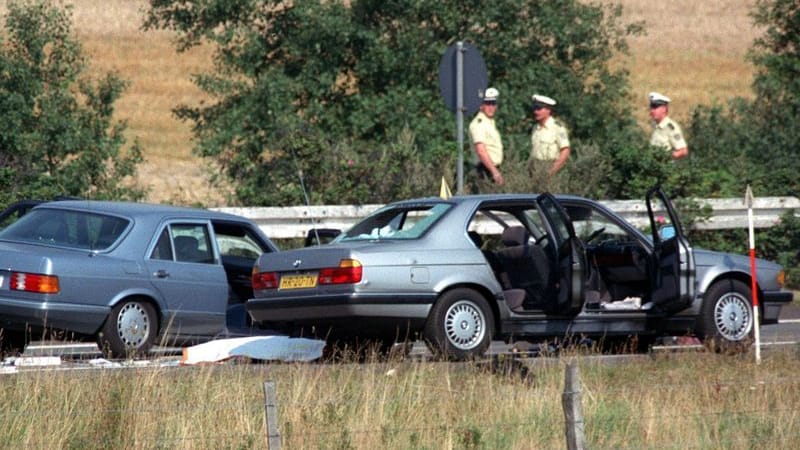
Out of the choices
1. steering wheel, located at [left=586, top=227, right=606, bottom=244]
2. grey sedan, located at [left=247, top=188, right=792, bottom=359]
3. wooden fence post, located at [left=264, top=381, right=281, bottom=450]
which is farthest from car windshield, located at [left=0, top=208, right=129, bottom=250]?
wooden fence post, located at [left=264, top=381, right=281, bottom=450]

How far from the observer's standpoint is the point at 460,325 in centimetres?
1384

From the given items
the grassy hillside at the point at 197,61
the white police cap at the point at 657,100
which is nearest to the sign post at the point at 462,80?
the white police cap at the point at 657,100

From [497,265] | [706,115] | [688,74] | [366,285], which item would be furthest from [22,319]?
[688,74]

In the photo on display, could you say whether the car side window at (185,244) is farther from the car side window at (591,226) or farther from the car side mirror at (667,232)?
the car side mirror at (667,232)

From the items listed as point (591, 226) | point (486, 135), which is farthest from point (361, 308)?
point (486, 135)

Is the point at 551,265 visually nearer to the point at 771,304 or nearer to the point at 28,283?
the point at 771,304

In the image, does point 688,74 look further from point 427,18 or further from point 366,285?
point 366,285

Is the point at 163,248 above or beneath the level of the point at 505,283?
above

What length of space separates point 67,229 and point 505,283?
3788mm

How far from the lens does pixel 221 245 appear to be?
16.7m

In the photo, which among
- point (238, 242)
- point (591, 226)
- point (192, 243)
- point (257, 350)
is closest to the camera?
point (257, 350)

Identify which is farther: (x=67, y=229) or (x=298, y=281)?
(x=67, y=229)

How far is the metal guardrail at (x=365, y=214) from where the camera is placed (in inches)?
817

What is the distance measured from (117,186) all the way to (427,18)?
6.01 meters
